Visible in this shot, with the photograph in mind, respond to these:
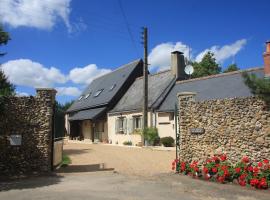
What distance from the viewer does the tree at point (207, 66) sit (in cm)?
4131

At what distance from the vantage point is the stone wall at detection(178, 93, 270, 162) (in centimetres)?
988

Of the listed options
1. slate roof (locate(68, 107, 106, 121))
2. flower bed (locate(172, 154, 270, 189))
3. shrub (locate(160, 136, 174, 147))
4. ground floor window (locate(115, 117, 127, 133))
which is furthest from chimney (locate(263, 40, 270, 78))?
slate roof (locate(68, 107, 106, 121))

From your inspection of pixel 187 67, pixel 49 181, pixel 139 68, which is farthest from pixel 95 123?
pixel 49 181

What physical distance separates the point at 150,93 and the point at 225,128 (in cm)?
1835

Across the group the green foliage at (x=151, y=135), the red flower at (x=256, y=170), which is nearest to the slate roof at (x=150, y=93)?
the green foliage at (x=151, y=135)

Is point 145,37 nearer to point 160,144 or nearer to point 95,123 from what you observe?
point 160,144

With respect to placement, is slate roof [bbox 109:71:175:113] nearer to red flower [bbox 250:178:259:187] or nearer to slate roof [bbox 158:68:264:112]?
slate roof [bbox 158:68:264:112]

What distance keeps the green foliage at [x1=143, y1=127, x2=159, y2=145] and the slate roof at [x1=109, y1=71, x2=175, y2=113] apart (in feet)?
7.86

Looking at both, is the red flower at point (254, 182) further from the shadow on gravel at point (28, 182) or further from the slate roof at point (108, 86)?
the slate roof at point (108, 86)

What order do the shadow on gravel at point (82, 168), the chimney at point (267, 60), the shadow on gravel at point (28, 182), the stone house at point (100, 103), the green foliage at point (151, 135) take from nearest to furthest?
the shadow on gravel at point (28, 182)
the shadow on gravel at point (82, 168)
the chimney at point (267, 60)
the green foliage at point (151, 135)
the stone house at point (100, 103)

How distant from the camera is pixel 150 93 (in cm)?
2912

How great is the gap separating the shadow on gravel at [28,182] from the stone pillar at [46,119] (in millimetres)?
694

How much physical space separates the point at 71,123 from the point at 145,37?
1829cm

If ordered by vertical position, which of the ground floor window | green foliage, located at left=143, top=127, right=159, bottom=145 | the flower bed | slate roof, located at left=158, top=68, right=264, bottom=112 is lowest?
the flower bed
